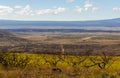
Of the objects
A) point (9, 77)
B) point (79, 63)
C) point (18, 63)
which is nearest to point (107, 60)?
point (79, 63)

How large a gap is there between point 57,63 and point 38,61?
3.53 m

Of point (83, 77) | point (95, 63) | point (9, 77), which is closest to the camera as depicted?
point (9, 77)

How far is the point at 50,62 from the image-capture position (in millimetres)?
54469

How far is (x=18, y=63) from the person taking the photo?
45562mm

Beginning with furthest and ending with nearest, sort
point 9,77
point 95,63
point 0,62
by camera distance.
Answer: point 95,63 → point 0,62 → point 9,77

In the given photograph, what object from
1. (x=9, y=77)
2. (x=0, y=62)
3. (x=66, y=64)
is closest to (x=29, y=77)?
(x=9, y=77)

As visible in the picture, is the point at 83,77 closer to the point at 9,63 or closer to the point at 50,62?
the point at 9,63

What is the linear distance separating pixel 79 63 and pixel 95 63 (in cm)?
261

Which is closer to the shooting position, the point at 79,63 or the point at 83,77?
the point at 83,77

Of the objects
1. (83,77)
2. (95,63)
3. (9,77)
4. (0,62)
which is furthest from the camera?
(95,63)

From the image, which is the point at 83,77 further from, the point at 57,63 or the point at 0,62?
the point at 57,63

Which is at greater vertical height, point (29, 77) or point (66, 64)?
point (29, 77)

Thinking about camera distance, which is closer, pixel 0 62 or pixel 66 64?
pixel 0 62

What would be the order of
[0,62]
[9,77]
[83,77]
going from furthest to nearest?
[0,62], [83,77], [9,77]
